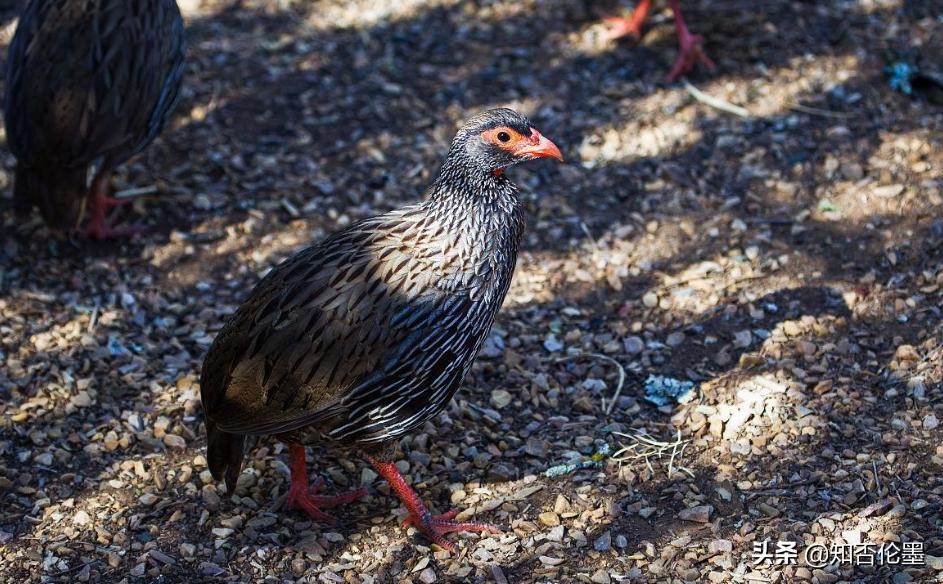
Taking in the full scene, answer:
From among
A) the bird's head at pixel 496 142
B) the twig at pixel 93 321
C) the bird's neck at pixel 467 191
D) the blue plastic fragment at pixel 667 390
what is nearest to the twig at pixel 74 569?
the twig at pixel 93 321

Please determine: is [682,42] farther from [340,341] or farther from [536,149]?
[340,341]

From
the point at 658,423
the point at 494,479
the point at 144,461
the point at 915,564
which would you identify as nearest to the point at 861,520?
the point at 915,564

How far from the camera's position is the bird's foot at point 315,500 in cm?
A: 465

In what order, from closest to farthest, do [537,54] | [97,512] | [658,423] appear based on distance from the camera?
[97,512]
[658,423]
[537,54]

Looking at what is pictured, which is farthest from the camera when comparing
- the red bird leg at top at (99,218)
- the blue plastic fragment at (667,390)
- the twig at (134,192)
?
the twig at (134,192)

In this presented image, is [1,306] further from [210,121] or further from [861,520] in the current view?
[861,520]

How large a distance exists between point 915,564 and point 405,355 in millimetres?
2118

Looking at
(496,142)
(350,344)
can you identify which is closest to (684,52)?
(496,142)

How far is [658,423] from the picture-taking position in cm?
511

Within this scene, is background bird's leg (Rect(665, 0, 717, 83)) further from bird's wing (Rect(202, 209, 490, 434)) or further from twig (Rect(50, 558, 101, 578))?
twig (Rect(50, 558, 101, 578))

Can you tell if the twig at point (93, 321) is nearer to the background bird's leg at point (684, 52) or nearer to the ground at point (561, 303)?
the ground at point (561, 303)

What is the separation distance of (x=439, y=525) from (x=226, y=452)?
0.95 meters

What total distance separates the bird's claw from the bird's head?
150 cm

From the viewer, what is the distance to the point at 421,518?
4.52 meters
